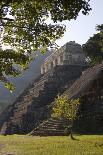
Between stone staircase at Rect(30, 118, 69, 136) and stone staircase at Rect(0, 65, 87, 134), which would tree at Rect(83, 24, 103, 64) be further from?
stone staircase at Rect(30, 118, 69, 136)

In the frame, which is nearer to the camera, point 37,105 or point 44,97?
point 37,105

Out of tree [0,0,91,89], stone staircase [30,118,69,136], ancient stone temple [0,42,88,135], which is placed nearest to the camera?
tree [0,0,91,89]

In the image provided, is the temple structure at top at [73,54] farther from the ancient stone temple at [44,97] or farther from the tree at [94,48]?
the tree at [94,48]

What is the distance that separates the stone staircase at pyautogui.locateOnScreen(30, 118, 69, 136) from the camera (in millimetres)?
40188

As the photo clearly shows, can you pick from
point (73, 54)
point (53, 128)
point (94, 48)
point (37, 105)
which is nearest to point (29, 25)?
point (53, 128)

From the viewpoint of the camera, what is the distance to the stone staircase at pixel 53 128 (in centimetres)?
4019

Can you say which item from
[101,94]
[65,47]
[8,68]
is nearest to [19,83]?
[65,47]

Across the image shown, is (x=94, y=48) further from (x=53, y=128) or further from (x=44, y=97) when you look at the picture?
(x=53, y=128)

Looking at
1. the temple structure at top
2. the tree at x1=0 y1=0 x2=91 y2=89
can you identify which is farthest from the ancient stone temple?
the tree at x1=0 y1=0 x2=91 y2=89

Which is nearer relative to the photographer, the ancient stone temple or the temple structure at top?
the ancient stone temple

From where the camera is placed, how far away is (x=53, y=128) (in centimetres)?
4156

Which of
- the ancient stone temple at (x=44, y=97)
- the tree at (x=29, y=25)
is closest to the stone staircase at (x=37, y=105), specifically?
the ancient stone temple at (x=44, y=97)

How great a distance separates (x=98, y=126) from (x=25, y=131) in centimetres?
1428

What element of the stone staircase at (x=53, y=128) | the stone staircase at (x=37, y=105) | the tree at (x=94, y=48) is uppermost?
the tree at (x=94, y=48)
